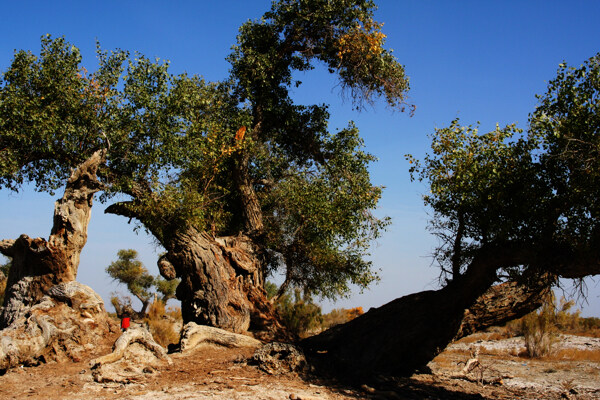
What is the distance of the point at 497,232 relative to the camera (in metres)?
10.5

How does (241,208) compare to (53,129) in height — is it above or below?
below

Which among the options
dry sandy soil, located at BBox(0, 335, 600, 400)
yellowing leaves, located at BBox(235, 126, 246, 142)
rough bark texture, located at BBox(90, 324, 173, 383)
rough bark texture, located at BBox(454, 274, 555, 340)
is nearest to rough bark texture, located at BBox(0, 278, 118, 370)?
dry sandy soil, located at BBox(0, 335, 600, 400)

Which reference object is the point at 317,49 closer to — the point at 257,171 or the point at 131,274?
the point at 257,171

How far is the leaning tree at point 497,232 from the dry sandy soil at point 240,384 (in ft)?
3.99

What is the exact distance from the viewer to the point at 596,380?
45.5 ft

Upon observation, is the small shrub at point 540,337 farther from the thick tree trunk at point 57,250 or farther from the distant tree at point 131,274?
the distant tree at point 131,274

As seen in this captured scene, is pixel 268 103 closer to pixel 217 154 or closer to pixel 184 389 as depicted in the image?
pixel 217 154

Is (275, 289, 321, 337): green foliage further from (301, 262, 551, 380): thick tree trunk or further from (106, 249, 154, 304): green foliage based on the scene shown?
(106, 249, 154, 304): green foliage

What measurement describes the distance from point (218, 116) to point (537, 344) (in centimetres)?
1544

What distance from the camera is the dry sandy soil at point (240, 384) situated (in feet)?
29.6

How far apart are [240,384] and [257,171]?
28.9 feet

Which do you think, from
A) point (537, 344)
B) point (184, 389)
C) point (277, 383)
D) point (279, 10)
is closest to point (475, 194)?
point (277, 383)

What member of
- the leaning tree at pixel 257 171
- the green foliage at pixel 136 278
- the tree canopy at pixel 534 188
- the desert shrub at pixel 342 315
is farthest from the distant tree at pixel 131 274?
the tree canopy at pixel 534 188

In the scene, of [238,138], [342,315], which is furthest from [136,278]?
[238,138]
